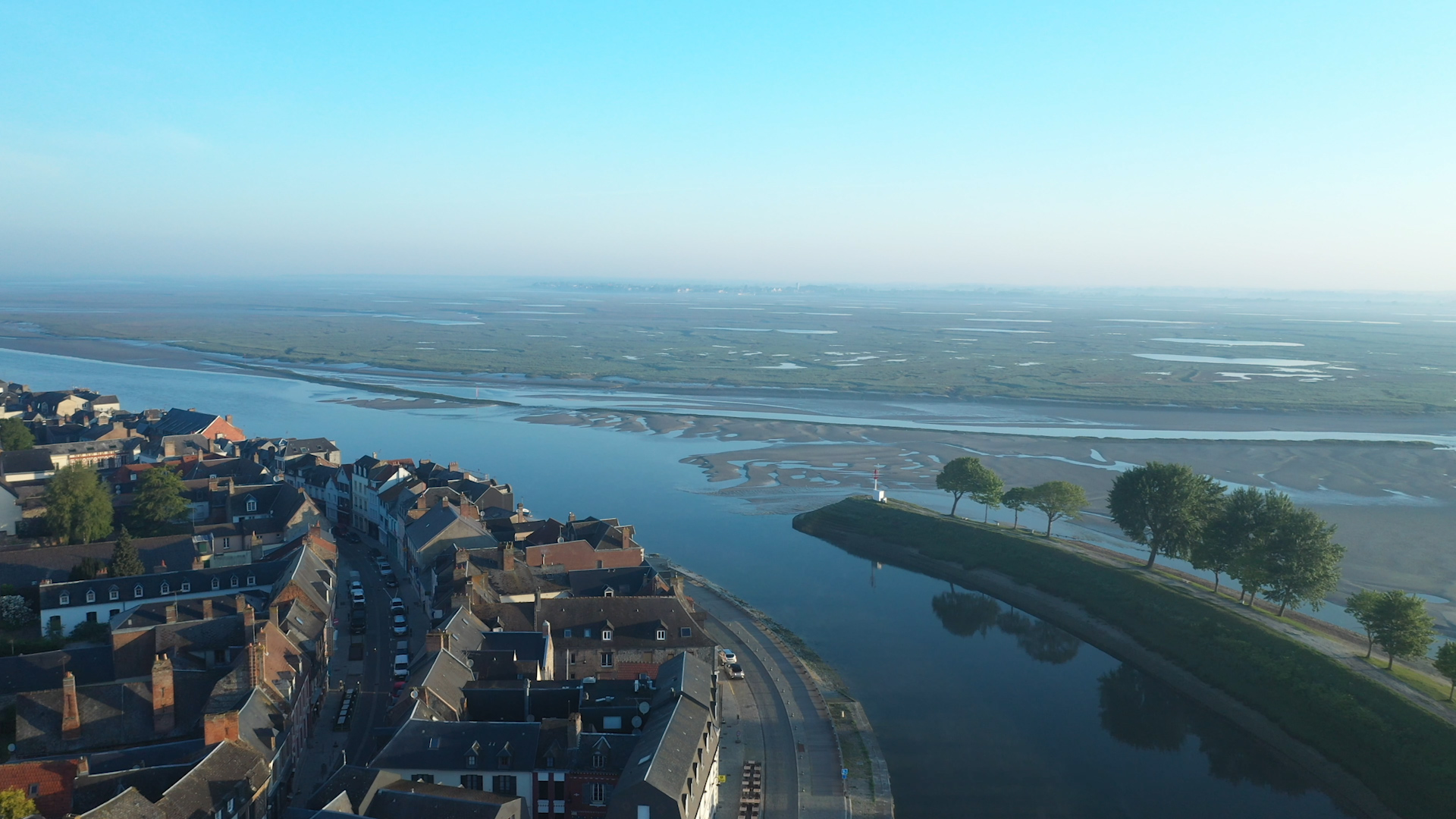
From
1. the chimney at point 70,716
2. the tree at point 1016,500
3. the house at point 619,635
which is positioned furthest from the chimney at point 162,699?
the tree at point 1016,500

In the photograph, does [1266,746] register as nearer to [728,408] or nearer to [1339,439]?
[1339,439]

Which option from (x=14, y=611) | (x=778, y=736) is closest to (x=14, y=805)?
(x=14, y=611)

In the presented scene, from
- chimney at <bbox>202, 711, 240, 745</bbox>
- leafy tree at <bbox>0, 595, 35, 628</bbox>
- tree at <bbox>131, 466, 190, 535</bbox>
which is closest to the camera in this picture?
chimney at <bbox>202, 711, 240, 745</bbox>

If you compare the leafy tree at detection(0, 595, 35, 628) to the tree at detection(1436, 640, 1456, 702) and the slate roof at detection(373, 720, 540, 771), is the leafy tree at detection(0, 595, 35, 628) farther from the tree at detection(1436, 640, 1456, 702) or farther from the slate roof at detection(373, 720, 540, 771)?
the tree at detection(1436, 640, 1456, 702)

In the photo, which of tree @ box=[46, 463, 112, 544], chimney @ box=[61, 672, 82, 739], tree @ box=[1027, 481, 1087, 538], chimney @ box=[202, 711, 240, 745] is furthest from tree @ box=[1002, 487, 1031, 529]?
tree @ box=[46, 463, 112, 544]

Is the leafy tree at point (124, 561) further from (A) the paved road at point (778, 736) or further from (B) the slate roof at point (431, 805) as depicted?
(A) the paved road at point (778, 736)

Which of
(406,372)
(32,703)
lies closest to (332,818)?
(32,703)
